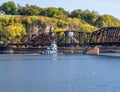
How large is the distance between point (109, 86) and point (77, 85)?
3984mm

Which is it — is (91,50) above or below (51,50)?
below

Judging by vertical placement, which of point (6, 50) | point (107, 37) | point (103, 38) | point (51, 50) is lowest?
point (6, 50)

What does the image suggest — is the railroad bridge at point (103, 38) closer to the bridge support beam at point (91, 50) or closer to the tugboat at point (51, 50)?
the bridge support beam at point (91, 50)

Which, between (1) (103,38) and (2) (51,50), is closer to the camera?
(2) (51,50)

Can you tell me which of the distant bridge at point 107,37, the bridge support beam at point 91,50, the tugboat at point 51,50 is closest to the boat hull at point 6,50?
the tugboat at point 51,50

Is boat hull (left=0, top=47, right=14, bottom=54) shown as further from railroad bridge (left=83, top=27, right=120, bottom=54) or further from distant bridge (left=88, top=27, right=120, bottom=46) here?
distant bridge (left=88, top=27, right=120, bottom=46)

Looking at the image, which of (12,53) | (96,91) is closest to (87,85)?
(96,91)

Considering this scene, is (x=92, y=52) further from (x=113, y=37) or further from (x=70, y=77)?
(x=70, y=77)

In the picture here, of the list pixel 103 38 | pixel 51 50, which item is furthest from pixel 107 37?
pixel 51 50

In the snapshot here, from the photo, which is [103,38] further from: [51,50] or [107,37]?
[51,50]

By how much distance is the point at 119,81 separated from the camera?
72.4 meters

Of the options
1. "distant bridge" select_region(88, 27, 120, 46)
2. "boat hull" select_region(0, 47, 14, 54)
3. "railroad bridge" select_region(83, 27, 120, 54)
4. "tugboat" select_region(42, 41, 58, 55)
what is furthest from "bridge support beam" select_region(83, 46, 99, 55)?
"boat hull" select_region(0, 47, 14, 54)

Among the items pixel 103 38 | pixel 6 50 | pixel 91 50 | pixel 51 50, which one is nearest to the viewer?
pixel 51 50

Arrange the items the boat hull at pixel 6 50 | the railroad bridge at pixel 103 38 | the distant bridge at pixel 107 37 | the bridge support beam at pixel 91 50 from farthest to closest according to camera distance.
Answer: the boat hull at pixel 6 50 < the bridge support beam at pixel 91 50 < the railroad bridge at pixel 103 38 < the distant bridge at pixel 107 37
